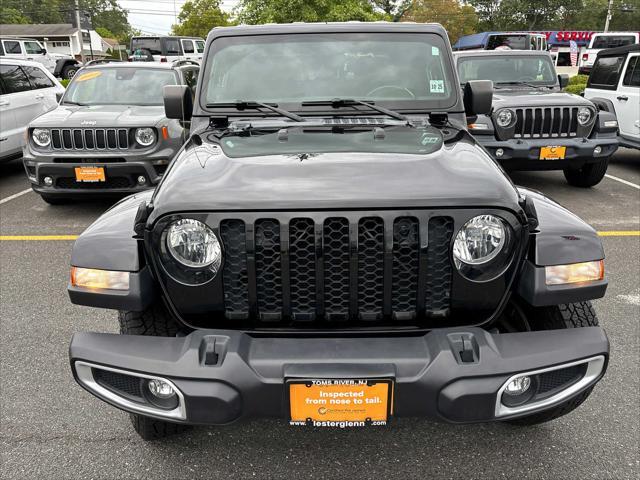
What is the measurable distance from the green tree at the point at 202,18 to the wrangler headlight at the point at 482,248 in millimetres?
56442

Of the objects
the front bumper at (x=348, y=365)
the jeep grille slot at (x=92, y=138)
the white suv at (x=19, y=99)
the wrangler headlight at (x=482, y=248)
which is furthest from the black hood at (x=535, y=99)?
the white suv at (x=19, y=99)

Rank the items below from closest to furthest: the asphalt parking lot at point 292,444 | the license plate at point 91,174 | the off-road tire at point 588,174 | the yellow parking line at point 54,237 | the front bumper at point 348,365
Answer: the front bumper at point 348,365 < the asphalt parking lot at point 292,444 < the yellow parking line at point 54,237 < the license plate at point 91,174 < the off-road tire at point 588,174

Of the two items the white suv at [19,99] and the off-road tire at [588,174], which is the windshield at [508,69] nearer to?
the off-road tire at [588,174]

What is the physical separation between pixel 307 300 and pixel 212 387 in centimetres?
46

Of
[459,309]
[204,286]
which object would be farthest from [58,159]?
[459,309]

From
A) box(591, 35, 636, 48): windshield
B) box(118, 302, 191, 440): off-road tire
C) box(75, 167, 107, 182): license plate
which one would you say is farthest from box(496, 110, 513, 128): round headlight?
box(591, 35, 636, 48): windshield

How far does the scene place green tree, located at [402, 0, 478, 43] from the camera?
61.9 metres

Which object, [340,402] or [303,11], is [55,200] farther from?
[303,11]

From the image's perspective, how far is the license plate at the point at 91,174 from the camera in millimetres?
5828

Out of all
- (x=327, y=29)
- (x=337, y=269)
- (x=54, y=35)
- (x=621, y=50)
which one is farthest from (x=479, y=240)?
(x=54, y=35)

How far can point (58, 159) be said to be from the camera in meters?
5.91

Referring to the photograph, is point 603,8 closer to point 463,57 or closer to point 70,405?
point 463,57

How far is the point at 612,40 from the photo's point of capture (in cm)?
2720

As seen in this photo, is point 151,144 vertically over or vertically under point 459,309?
under
